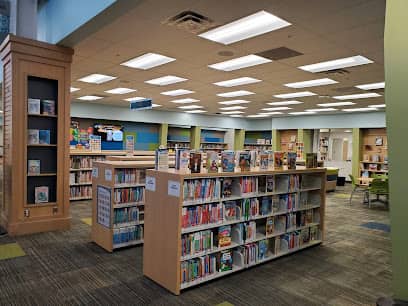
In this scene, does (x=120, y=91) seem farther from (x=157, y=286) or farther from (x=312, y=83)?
(x=157, y=286)

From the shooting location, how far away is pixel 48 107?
213 inches

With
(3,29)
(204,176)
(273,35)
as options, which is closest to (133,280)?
(204,176)

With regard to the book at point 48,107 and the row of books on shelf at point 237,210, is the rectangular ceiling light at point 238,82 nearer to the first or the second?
the row of books on shelf at point 237,210

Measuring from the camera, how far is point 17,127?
509cm

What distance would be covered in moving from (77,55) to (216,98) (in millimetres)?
5690

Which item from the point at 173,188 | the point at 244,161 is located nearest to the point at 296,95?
the point at 244,161

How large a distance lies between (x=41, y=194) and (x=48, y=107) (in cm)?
153

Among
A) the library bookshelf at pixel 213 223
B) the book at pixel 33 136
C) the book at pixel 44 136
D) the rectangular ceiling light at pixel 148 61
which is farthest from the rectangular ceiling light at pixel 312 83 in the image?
the book at pixel 33 136

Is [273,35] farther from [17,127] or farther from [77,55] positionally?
[17,127]

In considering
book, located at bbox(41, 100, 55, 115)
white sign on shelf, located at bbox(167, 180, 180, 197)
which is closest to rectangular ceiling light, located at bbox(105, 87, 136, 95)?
book, located at bbox(41, 100, 55, 115)

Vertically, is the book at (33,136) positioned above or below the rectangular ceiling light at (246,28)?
below

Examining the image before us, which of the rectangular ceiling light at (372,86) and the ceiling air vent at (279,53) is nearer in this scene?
the ceiling air vent at (279,53)

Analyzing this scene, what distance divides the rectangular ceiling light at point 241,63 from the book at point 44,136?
3450 millimetres

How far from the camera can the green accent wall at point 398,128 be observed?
150 centimetres
